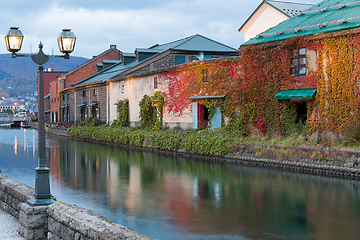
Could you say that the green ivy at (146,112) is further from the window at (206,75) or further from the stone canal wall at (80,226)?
the stone canal wall at (80,226)

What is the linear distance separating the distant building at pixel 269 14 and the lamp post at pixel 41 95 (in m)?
29.2

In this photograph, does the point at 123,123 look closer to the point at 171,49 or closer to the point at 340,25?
the point at 171,49

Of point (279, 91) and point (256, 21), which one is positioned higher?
point (256, 21)

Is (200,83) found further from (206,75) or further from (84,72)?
(84,72)

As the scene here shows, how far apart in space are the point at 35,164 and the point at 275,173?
1157 centimetres

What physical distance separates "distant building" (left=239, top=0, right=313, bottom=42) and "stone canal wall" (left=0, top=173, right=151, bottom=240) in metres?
31.0

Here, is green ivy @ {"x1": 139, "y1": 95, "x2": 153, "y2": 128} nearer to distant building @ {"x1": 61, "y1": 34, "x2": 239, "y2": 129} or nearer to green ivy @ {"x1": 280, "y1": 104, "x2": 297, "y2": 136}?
distant building @ {"x1": 61, "y1": 34, "x2": 239, "y2": 129}

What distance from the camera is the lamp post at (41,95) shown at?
792cm

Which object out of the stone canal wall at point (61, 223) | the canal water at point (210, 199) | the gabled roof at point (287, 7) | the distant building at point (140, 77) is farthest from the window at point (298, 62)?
the gabled roof at point (287, 7)

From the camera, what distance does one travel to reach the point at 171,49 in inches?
1508

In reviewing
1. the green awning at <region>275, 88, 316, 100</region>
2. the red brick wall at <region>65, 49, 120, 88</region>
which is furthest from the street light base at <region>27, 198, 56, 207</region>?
the red brick wall at <region>65, 49, 120, 88</region>

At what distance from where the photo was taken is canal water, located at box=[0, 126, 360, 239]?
8.58 metres

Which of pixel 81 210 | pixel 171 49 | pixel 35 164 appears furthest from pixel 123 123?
pixel 81 210

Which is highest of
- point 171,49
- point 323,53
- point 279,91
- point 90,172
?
point 171,49
